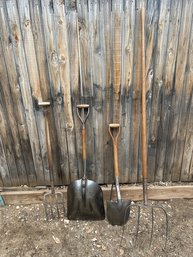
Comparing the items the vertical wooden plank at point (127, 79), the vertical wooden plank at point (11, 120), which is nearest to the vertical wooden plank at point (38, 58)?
the vertical wooden plank at point (11, 120)

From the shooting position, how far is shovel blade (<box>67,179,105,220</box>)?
2525 mm

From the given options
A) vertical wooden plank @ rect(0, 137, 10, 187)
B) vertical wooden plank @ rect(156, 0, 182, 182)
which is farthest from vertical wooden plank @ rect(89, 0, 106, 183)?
vertical wooden plank @ rect(0, 137, 10, 187)

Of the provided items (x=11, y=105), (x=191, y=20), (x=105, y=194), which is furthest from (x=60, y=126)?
(x=191, y=20)

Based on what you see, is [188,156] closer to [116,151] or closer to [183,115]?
[183,115]

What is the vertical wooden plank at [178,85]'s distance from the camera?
6.81 feet

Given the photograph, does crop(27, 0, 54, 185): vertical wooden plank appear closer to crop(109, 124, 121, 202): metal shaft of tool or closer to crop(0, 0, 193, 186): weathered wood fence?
crop(0, 0, 193, 186): weathered wood fence

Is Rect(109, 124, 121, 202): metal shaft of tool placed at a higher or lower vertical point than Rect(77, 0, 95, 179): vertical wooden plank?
lower

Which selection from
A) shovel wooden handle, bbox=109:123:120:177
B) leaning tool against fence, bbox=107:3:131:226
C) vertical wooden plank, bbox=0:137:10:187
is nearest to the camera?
leaning tool against fence, bbox=107:3:131:226

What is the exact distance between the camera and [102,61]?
221 centimetres

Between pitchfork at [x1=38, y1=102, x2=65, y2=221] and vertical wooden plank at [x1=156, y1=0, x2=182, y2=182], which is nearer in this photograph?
vertical wooden plank at [x1=156, y1=0, x2=182, y2=182]

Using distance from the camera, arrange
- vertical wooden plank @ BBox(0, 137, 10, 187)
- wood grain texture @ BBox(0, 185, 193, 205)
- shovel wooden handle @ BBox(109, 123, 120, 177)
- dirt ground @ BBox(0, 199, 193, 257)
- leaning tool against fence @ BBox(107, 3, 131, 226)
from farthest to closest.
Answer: wood grain texture @ BBox(0, 185, 193, 205) < vertical wooden plank @ BBox(0, 137, 10, 187) < shovel wooden handle @ BBox(109, 123, 120, 177) < dirt ground @ BBox(0, 199, 193, 257) < leaning tool against fence @ BBox(107, 3, 131, 226)

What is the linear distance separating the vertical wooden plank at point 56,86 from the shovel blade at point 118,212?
639mm

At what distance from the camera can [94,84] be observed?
231cm

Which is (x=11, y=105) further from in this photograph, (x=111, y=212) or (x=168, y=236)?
(x=168, y=236)
